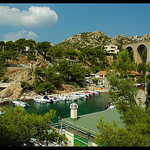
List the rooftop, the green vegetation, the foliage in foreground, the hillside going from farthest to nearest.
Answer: the hillside
the rooftop
the foliage in foreground
the green vegetation

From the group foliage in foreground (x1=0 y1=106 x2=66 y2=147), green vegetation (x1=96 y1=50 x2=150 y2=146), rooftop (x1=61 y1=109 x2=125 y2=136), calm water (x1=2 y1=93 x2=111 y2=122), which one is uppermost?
green vegetation (x1=96 y1=50 x2=150 y2=146)

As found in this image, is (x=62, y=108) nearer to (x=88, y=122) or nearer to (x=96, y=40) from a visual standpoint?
(x=88, y=122)

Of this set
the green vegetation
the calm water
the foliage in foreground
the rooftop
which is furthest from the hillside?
the foliage in foreground

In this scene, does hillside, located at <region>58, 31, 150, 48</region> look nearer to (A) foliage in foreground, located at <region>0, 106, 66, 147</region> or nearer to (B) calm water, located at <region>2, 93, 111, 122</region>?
(B) calm water, located at <region>2, 93, 111, 122</region>

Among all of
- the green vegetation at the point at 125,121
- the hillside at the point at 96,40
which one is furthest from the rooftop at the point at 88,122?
the hillside at the point at 96,40

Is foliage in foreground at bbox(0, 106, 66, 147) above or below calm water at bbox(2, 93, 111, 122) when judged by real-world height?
above

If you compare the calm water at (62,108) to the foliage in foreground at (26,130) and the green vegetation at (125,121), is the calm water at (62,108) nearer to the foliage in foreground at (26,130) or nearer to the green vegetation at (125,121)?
the green vegetation at (125,121)

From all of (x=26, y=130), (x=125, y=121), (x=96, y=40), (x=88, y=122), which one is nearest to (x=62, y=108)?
(x=88, y=122)

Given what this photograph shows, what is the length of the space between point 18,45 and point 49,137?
47.1m

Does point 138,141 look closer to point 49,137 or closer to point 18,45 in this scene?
point 49,137

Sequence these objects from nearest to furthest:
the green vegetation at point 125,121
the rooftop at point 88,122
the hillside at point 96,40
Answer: the green vegetation at point 125,121 < the rooftop at point 88,122 < the hillside at point 96,40

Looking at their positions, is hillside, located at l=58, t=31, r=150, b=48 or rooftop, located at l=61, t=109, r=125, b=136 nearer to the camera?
rooftop, located at l=61, t=109, r=125, b=136

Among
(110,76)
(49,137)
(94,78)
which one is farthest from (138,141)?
(94,78)

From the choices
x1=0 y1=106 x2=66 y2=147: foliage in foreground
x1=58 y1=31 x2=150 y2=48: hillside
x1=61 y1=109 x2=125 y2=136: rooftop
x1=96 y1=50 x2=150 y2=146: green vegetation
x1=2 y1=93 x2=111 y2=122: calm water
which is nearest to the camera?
x1=96 y1=50 x2=150 y2=146: green vegetation
